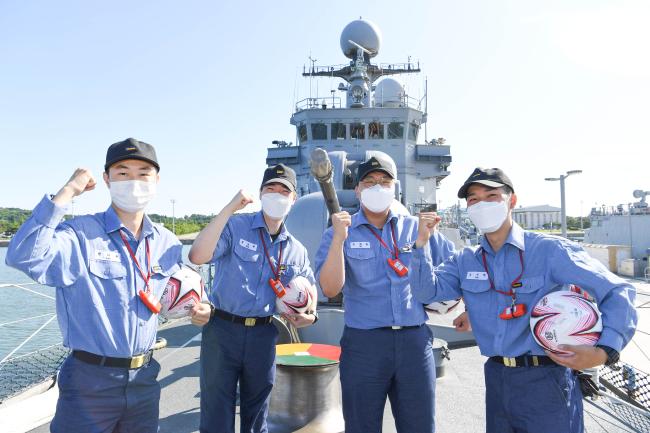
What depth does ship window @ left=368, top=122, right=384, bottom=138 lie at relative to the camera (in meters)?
14.7

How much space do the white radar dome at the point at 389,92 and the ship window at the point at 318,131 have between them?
298 cm

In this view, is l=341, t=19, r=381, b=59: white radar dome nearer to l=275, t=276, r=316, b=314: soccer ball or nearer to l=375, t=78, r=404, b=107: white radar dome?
l=375, t=78, r=404, b=107: white radar dome

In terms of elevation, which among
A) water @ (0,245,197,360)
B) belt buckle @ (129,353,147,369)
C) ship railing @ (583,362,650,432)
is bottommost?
water @ (0,245,197,360)

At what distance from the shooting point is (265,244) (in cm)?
270

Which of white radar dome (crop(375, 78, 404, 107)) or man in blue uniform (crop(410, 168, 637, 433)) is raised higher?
white radar dome (crop(375, 78, 404, 107))

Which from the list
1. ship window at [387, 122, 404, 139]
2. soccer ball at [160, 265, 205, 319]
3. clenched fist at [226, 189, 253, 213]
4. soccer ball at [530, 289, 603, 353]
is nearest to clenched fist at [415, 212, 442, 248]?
soccer ball at [530, 289, 603, 353]

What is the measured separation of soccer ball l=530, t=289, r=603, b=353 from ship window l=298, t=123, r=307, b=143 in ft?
45.8

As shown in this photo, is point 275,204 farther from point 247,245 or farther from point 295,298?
point 295,298

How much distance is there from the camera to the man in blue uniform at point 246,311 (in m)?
2.53

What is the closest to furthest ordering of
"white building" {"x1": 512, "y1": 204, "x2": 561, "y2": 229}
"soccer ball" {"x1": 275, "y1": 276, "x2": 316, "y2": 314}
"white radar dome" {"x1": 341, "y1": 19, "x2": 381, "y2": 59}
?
"soccer ball" {"x1": 275, "y1": 276, "x2": 316, "y2": 314}
"white radar dome" {"x1": 341, "y1": 19, "x2": 381, "y2": 59}
"white building" {"x1": 512, "y1": 204, "x2": 561, "y2": 229}

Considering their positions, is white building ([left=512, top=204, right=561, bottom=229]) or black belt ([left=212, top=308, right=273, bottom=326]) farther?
white building ([left=512, top=204, right=561, bottom=229])

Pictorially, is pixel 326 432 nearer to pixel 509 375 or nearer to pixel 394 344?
pixel 394 344

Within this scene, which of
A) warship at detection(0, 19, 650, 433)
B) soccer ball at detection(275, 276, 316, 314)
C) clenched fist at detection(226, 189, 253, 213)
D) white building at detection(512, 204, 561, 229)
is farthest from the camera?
white building at detection(512, 204, 561, 229)

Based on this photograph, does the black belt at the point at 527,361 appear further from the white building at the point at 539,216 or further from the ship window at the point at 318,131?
the white building at the point at 539,216
